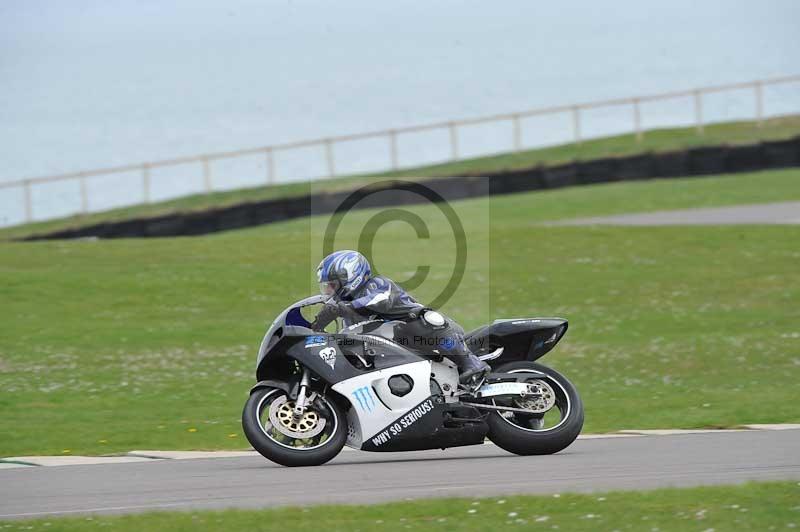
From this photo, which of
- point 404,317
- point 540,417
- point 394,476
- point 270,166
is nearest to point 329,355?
point 404,317

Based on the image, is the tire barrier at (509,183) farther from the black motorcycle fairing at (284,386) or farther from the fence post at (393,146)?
the black motorcycle fairing at (284,386)

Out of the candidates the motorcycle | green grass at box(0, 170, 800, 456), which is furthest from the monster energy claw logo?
green grass at box(0, 170, 800, 456)

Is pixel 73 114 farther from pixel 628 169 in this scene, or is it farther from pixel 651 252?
pixel 651 252

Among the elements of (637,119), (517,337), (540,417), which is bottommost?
(540,417)

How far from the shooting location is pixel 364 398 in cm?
1016

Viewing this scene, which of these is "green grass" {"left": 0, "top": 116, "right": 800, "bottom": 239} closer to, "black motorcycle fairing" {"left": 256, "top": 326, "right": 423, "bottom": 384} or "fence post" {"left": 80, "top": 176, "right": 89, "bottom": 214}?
"fence post" {"left": 80, "top": 176, "right": 89, "bottom": 214}

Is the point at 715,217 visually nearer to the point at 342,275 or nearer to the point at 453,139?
the point at 453,139

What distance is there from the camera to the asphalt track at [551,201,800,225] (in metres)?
29.9

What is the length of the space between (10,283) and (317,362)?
15.0 meters

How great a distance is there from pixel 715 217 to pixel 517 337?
20902 millimetres

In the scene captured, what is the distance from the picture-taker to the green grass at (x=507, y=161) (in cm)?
3866

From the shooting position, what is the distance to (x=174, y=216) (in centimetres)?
3666

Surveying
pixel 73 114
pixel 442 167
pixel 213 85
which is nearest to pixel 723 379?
pixel 442 167

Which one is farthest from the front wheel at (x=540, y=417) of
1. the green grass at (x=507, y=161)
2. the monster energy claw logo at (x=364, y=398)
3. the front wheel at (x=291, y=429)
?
the green grass at (x=507, y=161)
